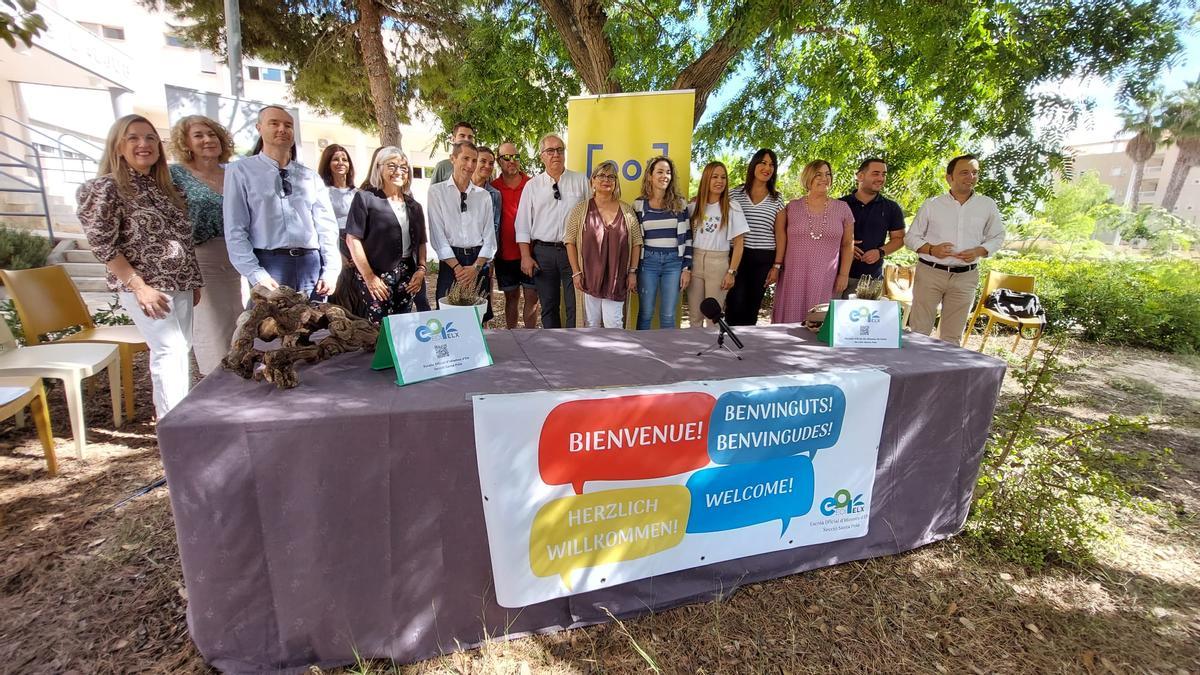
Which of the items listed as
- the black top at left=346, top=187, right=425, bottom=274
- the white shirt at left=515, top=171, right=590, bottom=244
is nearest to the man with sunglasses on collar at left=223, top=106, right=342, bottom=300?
the black top at left=346, top=187, right=425, bottom=274

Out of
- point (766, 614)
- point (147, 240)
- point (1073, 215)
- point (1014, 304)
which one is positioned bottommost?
point (766, 614)

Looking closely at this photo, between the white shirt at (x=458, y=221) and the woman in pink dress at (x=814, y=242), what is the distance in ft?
6.77

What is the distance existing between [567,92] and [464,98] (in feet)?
4.26

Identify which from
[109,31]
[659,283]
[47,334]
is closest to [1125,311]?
[659,283]

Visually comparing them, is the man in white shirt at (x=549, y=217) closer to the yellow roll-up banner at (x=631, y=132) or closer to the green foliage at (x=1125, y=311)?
the yellow roll-up banner at (x=631, y=132)

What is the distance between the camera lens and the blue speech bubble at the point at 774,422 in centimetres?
168

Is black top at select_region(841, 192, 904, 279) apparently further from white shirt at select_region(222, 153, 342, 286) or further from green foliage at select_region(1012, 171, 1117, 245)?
green foliage at select_region(1012, 171, 1117, 245)

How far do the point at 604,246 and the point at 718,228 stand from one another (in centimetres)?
84

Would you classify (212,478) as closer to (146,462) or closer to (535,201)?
(146,462)

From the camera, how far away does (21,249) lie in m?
6.91

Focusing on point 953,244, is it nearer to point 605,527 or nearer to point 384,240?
point 605,527

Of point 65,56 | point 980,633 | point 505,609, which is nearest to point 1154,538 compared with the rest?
point 980,633

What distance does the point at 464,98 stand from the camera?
6008mm

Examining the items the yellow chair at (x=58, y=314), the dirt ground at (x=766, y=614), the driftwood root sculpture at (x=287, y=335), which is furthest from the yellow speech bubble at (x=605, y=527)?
the yellow chair at (x=58, y=314)
